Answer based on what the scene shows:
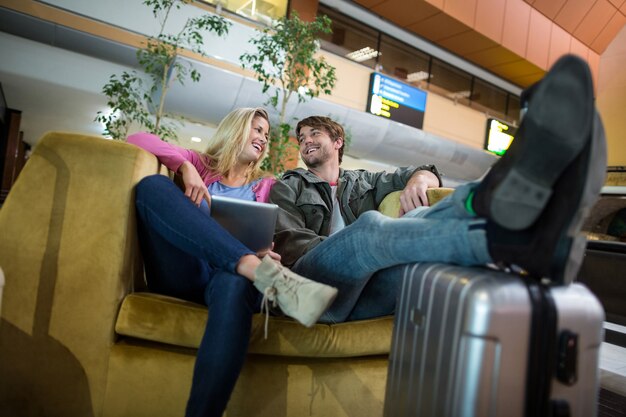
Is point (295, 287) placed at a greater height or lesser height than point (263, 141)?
lesser

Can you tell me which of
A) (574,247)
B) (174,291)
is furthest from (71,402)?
(574,247)

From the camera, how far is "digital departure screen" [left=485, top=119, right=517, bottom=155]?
8.05 m

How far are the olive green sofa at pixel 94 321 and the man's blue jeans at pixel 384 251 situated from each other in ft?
0.50

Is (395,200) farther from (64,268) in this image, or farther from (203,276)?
(64,268)

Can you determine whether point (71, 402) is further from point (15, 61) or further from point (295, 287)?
point (15, 61)

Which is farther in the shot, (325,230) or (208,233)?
(325,230)

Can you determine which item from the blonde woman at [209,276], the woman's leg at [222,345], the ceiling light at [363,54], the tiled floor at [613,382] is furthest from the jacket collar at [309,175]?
the ceiling light at [363,54]

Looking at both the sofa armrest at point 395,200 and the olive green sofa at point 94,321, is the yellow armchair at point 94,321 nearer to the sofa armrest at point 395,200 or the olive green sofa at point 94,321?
the olive green sofa at point 94,321

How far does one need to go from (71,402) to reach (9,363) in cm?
19

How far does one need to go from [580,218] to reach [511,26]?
719cm

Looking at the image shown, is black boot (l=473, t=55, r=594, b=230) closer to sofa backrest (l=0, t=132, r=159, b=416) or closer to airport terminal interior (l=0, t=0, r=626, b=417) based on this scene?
airport terminal interior (l=0, t=0, r=626, b=417)

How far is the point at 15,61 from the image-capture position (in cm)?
477

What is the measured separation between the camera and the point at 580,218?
0.66 meters

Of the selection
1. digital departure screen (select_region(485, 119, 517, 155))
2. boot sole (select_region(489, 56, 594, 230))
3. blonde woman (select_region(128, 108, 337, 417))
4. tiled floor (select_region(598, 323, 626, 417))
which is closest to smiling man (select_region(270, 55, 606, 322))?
boot sole (select_region(489, 56, 594, 230))
